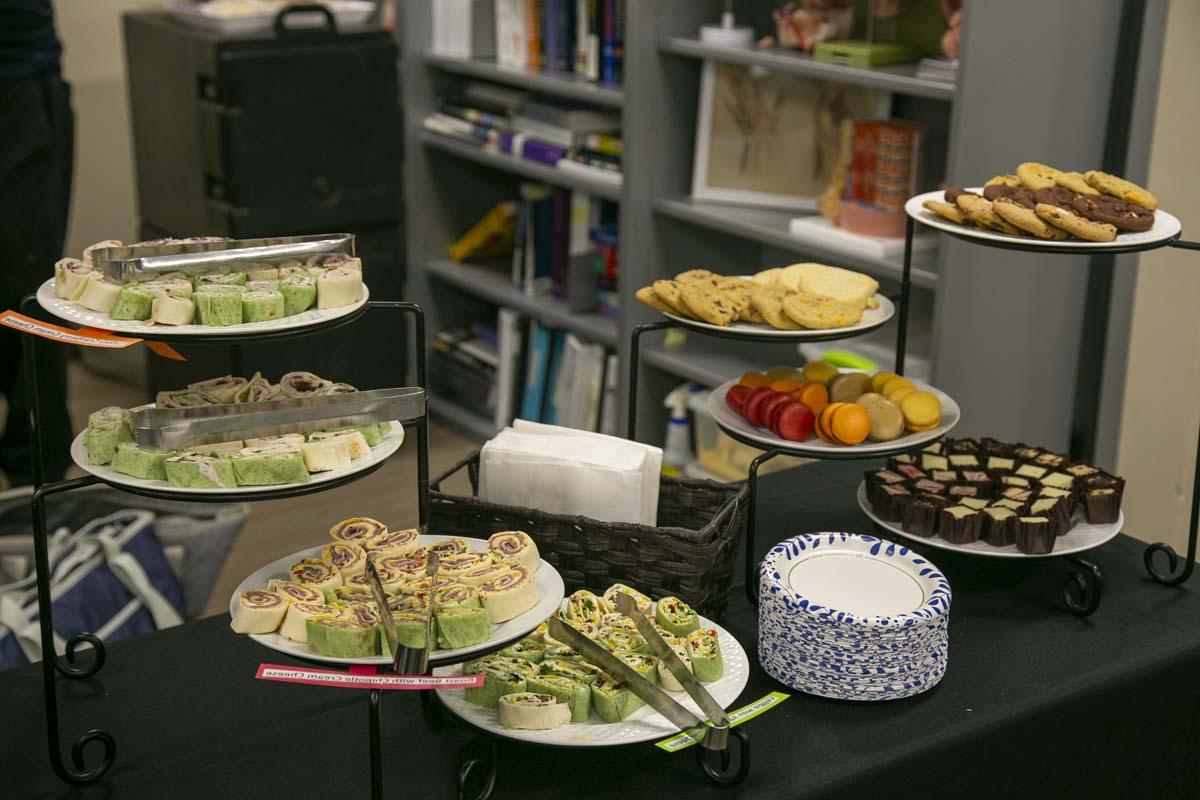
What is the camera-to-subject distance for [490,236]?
4152 millimetres

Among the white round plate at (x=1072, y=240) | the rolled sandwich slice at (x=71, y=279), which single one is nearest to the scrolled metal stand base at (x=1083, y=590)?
the white round plate at (x=1072, y=240)

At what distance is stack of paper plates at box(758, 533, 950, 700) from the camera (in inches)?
54.0

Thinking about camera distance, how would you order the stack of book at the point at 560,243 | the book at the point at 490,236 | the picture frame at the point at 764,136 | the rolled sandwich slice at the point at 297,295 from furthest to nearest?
the book at the point at 490,236 → the stack of book at the point at 560,243 → the picture frame at the point at 764,136 → the rolled sandwich slice at the point at 297,295

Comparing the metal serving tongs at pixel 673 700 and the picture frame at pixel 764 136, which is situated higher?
the picture frame at pixel 764 136

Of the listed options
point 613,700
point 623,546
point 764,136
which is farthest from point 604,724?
point 764,136

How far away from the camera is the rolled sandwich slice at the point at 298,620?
121 centimetres

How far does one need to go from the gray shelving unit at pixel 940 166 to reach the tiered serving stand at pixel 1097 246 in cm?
85

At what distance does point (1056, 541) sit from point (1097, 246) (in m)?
0.37

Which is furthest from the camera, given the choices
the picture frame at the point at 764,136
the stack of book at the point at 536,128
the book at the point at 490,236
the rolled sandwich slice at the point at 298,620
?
the book at the point at 490,236

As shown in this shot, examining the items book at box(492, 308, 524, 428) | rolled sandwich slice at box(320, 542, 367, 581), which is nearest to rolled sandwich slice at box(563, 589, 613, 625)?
rolled sandwich slice at box(320, 542, 367, 581)

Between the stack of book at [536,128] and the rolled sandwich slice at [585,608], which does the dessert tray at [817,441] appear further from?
the stack of book at [536,128]

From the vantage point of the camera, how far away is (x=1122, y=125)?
2602mm

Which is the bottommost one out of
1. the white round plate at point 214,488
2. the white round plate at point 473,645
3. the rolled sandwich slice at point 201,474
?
the white round plate at point 473,645

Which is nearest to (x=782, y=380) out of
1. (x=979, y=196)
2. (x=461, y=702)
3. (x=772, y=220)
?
(x=979, y=196)
